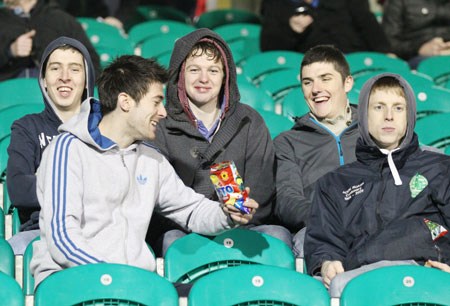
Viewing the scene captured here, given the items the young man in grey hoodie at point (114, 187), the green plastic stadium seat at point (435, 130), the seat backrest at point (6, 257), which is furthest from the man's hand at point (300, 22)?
the seat backrest at point (6, 257)

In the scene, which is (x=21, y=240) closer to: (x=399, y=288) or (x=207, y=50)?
(x=207, y=50)

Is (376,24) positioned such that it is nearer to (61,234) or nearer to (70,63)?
(70,63)

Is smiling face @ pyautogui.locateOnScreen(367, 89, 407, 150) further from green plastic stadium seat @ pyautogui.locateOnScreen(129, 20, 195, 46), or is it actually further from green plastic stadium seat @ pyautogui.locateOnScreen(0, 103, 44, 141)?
green plastic stadium seat @ pyautogui.locateOnScreen(129, 20, 195, 46)

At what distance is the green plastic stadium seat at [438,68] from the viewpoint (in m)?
7.03

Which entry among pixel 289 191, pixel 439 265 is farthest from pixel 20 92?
pixel 439 265

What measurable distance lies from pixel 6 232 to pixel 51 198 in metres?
0.94

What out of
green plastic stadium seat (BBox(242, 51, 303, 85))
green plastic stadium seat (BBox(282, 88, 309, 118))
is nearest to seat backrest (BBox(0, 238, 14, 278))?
green plastic stadium seat (BBox(282, 88, 309, 118))

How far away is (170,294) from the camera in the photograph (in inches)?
131

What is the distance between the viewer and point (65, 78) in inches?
182

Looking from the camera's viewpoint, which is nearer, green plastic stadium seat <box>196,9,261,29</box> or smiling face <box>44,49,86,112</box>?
smiling face <box>44,49,86,112</box>

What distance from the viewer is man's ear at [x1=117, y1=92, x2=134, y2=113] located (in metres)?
3.89

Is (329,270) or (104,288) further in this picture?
(329,270)

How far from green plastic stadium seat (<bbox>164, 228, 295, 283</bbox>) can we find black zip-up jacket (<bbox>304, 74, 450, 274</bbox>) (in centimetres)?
17

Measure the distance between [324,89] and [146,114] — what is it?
1371 mm
